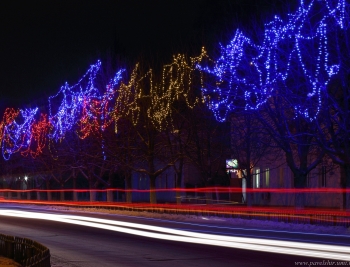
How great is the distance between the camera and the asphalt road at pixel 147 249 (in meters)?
14.4

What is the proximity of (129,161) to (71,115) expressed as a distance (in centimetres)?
735

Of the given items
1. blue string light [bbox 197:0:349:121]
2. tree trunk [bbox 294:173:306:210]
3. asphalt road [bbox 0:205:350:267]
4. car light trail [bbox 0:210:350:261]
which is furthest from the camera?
tree trunk [bbox 294:173:306:210]

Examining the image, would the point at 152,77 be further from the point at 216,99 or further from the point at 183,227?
the point at 183,227

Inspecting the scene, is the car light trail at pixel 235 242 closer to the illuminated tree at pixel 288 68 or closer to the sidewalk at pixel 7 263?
the sidewalk at pixel 7 263

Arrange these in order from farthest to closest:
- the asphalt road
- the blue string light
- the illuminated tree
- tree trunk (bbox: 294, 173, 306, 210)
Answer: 1. tree trunk (bbox: 294, 173, 306, 210)
2. the illuminated tree
3. the blue string light
4. the asphalt road

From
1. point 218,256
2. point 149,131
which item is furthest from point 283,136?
point 149,131

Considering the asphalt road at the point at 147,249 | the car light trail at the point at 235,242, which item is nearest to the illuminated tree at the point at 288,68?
the asphalt road at the point at 147,249

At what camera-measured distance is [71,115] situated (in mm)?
46094

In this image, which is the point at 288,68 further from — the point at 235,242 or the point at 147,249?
the point at 147,249

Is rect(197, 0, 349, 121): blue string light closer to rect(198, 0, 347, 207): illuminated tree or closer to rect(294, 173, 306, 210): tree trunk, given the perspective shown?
rect(198, 0, 347, 207): illuminated tree

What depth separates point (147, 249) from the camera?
17328 mm

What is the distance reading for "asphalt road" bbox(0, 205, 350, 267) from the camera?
1441 cm

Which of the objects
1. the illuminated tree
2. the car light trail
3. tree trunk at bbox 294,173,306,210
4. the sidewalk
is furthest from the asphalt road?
tree trunk at bbox 294,173,306,210

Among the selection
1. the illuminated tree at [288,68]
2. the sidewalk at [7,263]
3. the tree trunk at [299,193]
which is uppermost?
the illuminated tree at [288,68]
